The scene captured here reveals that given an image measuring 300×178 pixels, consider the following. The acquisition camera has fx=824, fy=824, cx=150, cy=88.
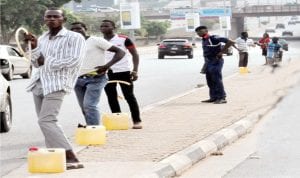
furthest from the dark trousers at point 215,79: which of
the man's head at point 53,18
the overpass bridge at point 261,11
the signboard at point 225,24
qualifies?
the overpass bridge at point 261,11

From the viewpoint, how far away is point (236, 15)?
13838 centimetres

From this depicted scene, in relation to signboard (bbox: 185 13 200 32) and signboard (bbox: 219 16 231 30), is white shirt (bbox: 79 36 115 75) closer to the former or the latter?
signboard (bbox: 185 13 200 32)

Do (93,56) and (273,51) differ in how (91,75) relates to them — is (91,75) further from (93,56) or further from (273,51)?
(273,51)

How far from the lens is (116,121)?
12281 millimetres

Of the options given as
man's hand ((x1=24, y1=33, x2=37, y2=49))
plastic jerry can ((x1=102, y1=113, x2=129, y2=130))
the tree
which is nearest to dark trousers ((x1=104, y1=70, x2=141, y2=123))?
plastic jerry can ((x1=102, y1=113, x2=129, y2=130))

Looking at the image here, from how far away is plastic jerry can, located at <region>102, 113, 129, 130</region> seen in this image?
40.2ft

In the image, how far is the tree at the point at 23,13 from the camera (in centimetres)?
6191

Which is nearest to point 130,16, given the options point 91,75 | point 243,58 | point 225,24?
point 225,24

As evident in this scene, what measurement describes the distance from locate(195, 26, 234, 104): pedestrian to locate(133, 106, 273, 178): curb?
3373 millimetres

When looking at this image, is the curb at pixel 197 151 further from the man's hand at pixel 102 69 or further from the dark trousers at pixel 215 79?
the dark trousers at pixel 215 79

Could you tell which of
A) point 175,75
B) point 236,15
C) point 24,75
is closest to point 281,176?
point 175,75

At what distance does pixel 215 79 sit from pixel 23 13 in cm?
4799

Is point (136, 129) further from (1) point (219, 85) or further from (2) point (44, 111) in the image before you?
(1) point (219, 85)

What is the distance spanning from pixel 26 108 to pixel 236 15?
12254 centimetres
